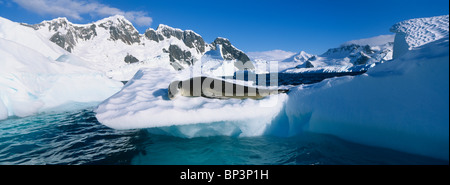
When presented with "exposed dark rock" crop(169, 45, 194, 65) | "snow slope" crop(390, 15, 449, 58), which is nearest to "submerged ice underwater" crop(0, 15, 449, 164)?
"snow slope" crop(390, 15, 449, 58)

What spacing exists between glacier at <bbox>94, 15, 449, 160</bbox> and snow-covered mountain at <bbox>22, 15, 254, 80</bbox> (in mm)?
70739

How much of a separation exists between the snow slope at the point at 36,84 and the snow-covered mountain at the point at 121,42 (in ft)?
213

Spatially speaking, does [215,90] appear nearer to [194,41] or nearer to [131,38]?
[131,38]

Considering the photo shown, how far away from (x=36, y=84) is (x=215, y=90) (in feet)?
28.7

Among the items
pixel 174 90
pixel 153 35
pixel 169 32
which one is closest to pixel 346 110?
pixel 174 90

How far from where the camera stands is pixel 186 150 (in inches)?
127

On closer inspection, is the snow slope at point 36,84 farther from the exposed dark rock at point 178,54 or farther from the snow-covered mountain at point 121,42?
the exposed dark rock at point 178,54

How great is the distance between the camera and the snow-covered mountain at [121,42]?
88000mm

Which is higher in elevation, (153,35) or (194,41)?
(153,35)

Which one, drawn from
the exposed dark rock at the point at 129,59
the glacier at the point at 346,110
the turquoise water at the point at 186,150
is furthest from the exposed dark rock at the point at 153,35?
the glacier at the point at 346,110

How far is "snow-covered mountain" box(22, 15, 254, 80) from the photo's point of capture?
88000 mm

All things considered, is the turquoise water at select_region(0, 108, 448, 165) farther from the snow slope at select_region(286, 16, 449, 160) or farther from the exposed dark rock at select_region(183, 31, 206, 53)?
the exposed dark rock at select_region(183, 31, 206, 53)
